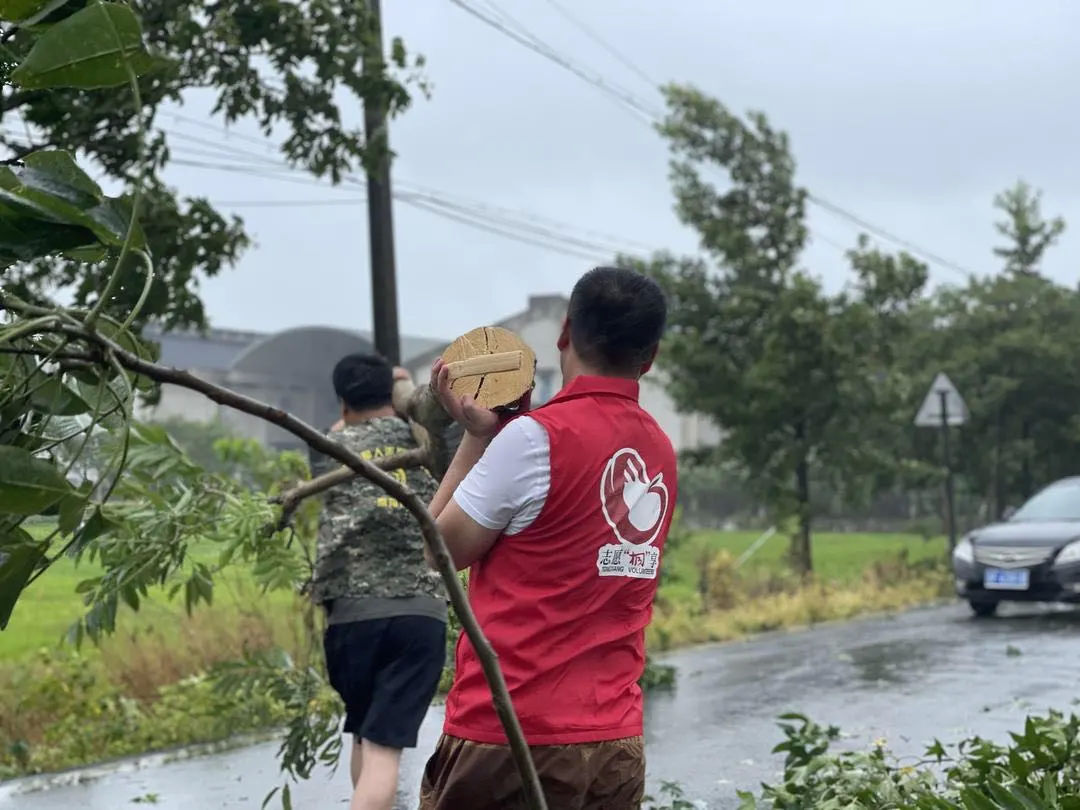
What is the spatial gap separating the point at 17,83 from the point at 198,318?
7.23 meters

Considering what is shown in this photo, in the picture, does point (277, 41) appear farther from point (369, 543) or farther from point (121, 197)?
point (121, 197)

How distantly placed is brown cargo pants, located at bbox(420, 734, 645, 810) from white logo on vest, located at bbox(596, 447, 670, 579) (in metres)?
0.35

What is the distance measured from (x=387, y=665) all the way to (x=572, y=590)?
2676 millimetres

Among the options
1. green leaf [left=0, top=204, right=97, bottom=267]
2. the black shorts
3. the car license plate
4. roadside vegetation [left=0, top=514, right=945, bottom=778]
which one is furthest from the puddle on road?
green leaf [left=0, top=204, right=97, bottom=267]

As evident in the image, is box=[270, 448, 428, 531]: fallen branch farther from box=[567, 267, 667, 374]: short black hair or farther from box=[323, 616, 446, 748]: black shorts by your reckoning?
box=[323, 616, 446, 748]: black shorts

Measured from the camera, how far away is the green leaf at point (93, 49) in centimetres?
179

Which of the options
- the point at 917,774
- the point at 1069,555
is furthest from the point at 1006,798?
the point at 1069,555

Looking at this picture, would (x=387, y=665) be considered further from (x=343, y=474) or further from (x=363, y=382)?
(x=343, y=474)

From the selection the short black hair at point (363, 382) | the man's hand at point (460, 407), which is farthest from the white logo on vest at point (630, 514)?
the short black hair at point (363, 382)

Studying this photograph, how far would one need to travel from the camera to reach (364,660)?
5.59m

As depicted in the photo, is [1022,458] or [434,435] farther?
[1022,458]

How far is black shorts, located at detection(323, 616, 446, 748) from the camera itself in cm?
554

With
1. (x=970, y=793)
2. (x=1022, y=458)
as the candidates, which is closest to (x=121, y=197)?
(x=970, y=793)

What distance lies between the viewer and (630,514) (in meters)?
3.15
